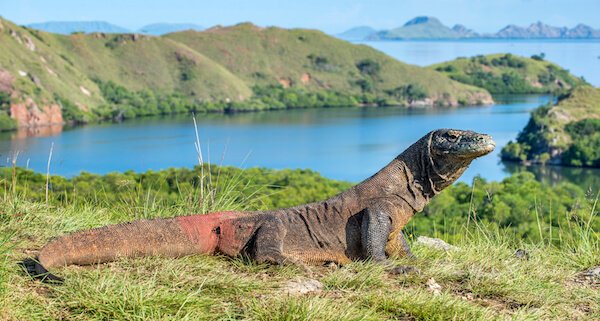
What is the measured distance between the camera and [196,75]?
159500 mm

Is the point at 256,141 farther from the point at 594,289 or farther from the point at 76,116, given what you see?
the point at 594,289

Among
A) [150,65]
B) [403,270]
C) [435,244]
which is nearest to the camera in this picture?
[403,270]

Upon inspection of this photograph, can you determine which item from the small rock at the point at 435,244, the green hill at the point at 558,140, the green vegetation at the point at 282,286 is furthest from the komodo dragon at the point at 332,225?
the green hill at the point at 558,140

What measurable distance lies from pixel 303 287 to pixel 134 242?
4.39 ft

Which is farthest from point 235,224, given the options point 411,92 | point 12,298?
point 411,92

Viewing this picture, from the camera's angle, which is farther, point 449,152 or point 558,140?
point 558,140

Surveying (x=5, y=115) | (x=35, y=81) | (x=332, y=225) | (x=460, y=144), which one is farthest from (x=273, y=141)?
(x=460, y=144)

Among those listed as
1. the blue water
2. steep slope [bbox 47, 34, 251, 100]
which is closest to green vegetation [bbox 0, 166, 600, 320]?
the blue water

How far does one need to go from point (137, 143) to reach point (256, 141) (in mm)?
14140

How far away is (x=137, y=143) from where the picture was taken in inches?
3556

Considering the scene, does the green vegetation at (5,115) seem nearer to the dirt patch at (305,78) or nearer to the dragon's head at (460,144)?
the dirt patch at (305,78)

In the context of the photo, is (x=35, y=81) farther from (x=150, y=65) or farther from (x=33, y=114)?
(x=150, y=65)

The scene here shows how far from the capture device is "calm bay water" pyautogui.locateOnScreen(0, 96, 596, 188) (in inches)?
2879

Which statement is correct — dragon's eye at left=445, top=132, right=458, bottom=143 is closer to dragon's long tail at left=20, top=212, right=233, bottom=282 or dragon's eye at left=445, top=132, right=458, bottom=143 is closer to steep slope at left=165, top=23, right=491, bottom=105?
dragon's long tail at left=20, top=212, right=233, bottom=282
